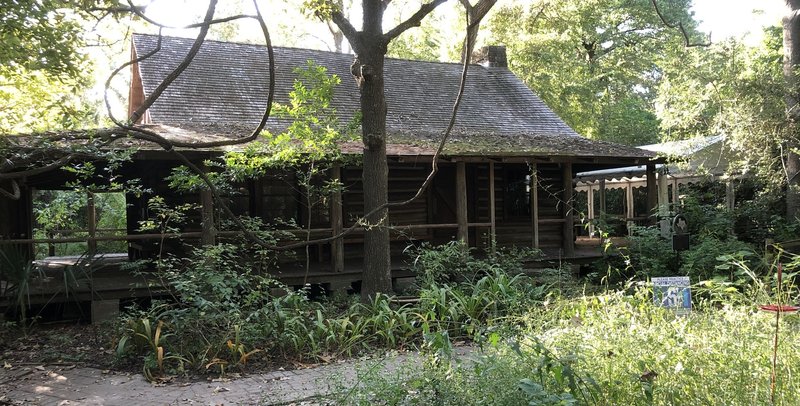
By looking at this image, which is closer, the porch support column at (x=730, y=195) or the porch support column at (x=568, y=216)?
the porch support column at (x=568, y=216)

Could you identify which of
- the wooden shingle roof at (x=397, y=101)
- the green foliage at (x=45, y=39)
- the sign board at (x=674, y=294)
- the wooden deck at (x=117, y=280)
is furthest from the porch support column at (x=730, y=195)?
the green foliage at (x=45, y=39)

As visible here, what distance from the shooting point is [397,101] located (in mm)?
16000

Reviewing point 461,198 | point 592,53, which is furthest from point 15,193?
point 592,53

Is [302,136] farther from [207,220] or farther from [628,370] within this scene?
[628,370]

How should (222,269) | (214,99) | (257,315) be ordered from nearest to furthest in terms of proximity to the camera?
1. (257,315)
2. (222,269)
3. (214,99)

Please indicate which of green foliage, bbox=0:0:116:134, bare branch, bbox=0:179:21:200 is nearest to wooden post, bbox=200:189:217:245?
green foliage, bbox=0:0:116:134

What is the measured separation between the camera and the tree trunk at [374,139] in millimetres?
9023

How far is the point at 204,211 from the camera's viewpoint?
10094mm

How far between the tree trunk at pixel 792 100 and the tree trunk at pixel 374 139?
8.19m

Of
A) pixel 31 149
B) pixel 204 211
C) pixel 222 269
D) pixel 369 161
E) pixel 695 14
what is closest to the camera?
pixel 31 149

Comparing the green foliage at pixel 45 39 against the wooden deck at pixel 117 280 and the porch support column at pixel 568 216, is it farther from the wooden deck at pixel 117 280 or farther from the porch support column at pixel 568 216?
the porch support column at pixel 568 216

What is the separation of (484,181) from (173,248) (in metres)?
7.63

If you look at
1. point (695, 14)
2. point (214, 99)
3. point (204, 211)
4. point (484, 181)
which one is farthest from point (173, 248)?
point (695, 14)

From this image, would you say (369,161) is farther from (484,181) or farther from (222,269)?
(484,181)
